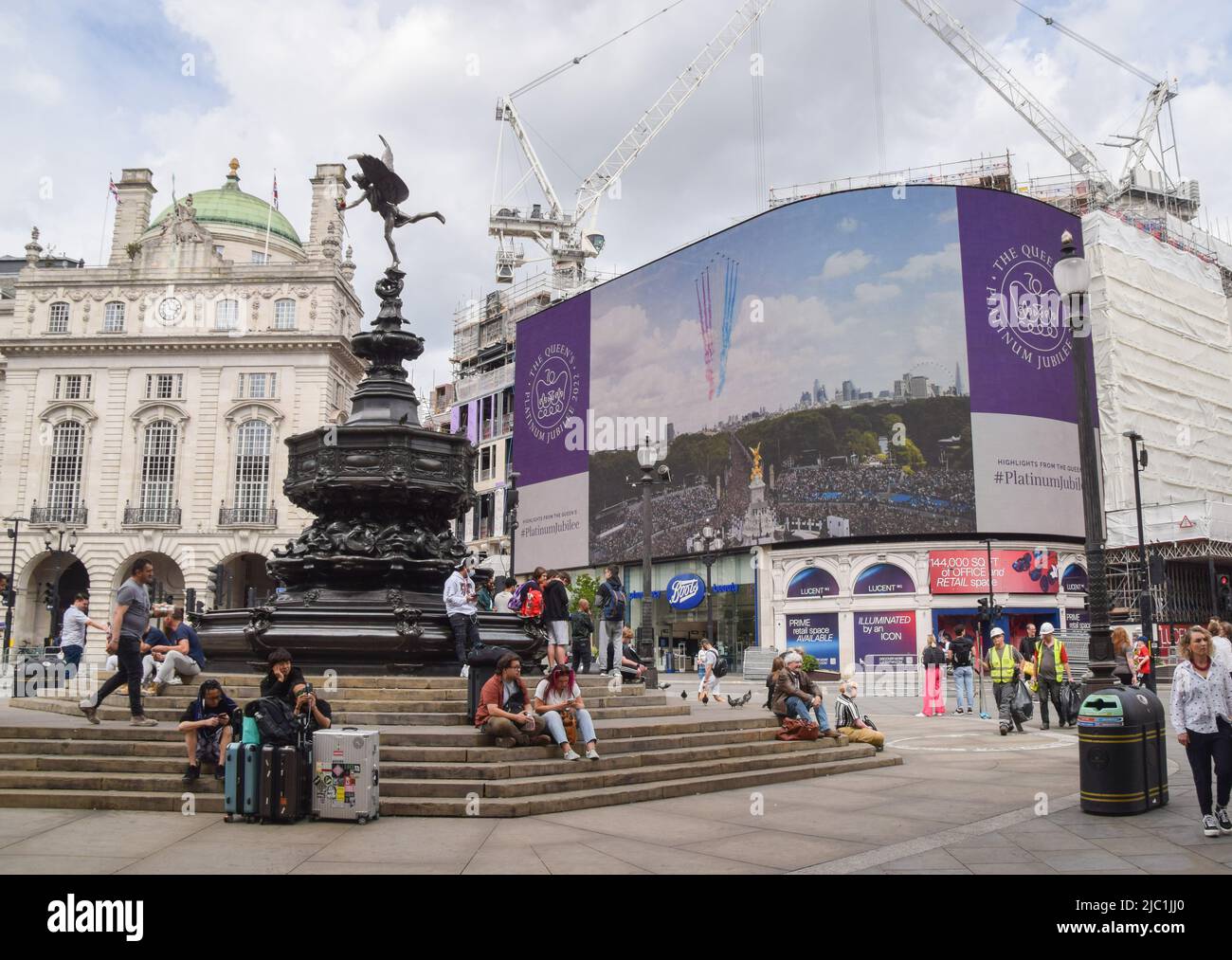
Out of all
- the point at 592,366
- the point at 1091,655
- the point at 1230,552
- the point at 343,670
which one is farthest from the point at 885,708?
the point at 592,366

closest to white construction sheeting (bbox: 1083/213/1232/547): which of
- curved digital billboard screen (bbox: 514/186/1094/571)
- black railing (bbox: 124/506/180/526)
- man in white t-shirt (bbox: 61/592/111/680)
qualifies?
curved digital billboard screen (bbox: 514/186/1094/571)

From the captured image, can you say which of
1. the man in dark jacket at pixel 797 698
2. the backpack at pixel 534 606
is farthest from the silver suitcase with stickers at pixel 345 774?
the man in dark jacket at pixel 797 698

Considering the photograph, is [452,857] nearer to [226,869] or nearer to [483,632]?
[226,869]

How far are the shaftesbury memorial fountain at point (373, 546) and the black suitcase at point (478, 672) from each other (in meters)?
2.07

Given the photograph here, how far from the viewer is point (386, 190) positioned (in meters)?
16.7

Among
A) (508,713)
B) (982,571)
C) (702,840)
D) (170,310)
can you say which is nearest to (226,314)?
(170,310)

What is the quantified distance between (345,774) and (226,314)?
2173 inches

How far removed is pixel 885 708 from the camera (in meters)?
24.5

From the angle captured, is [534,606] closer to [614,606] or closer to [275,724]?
[614,606]

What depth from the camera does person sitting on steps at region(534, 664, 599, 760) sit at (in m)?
10.6

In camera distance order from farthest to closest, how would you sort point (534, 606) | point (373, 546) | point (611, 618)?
1. point (611, 618)
2. point (534, 606)
3. point (373, 546)

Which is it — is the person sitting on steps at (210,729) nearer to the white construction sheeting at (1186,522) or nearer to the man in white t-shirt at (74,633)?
the man in white t-shirt at (74,633)

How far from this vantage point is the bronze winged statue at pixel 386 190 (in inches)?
643
